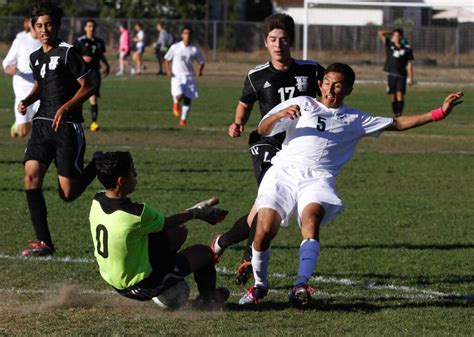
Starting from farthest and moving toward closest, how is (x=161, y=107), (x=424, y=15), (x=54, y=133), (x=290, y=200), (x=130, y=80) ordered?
1. (x=424, y=15)
2. (x=130, y=80)
3. (x=161, y=107)
4. (x=54, y=133)
5. (x=290, y=200)

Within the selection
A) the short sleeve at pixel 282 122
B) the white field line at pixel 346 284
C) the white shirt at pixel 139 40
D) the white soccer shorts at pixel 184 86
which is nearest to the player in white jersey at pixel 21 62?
the white field line at pixel 346 284

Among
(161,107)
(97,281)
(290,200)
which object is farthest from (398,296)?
(161,107)

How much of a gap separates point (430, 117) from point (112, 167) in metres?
2.22

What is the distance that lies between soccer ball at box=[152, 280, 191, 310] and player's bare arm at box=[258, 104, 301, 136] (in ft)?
3.89

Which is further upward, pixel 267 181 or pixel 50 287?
pixel 267 181

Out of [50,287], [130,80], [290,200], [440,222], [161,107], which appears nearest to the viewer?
[290,200]

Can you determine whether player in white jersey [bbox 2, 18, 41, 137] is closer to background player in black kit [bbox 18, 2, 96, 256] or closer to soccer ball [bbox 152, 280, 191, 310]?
background player in black kit [bbox 18, 2, 96, 256]

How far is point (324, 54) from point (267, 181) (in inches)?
1651

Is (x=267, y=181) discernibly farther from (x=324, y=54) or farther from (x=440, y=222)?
(x=324, y=54)

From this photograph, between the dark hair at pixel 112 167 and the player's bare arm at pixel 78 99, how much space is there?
2095 millimetres

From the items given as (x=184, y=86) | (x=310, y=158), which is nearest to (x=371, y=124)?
(x=310, y=158)

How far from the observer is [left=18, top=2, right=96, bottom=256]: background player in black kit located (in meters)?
8.98

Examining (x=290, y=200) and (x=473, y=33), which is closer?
(x=290, y=200)

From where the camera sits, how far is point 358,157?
17172mm
